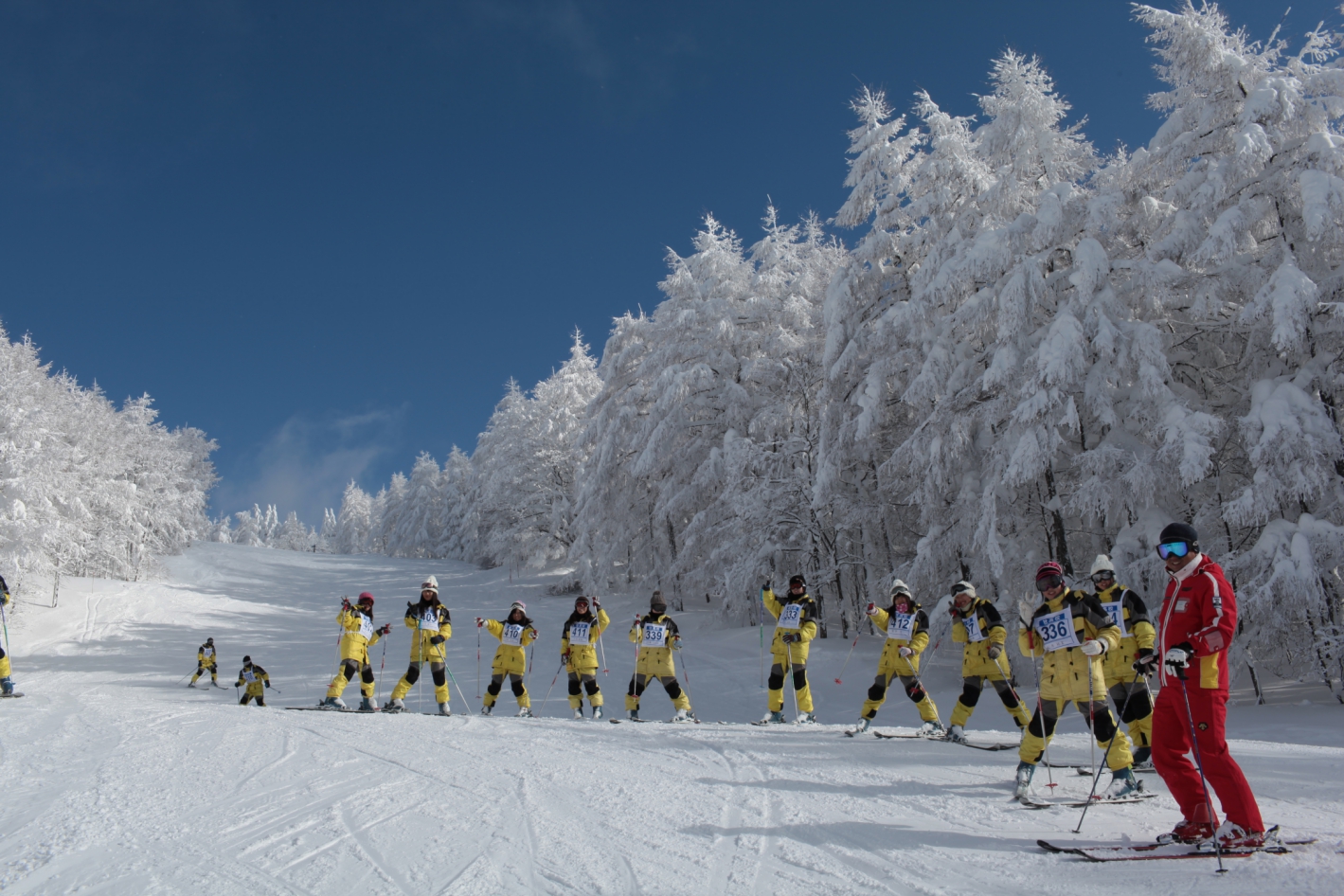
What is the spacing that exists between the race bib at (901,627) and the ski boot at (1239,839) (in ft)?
14.8

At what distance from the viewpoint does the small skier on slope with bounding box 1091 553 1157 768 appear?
20.7ft

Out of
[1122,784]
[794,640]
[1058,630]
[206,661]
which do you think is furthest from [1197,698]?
[206,661]

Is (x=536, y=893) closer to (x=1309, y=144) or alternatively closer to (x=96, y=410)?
(x=1309, y=144)

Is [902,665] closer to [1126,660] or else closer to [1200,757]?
[1126,660]

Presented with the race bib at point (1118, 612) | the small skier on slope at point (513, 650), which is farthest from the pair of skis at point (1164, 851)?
the small skier on slope at point (513, 650)

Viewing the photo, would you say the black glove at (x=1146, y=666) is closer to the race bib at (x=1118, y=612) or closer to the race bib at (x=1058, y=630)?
the race bib at (x=1058, y=630)

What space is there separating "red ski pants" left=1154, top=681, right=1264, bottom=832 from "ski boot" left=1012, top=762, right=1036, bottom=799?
1.15m

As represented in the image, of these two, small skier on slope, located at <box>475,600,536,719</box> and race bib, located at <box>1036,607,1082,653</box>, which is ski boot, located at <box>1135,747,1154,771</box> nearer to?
race bib, located at <box>1036,607,1082,653</box>

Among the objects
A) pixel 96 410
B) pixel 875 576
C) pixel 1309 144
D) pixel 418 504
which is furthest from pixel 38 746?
pixel 418 504

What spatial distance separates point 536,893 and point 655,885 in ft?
2.13

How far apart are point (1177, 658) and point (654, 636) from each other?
7.17 metres

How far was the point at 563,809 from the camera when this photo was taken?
5.53 m

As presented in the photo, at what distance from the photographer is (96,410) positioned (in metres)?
36.8

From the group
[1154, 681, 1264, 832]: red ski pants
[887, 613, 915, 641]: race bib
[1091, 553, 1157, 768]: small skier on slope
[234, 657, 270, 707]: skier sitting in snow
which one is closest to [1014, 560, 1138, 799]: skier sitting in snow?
[1091, 553, 1157, 768]: small skier on slope
